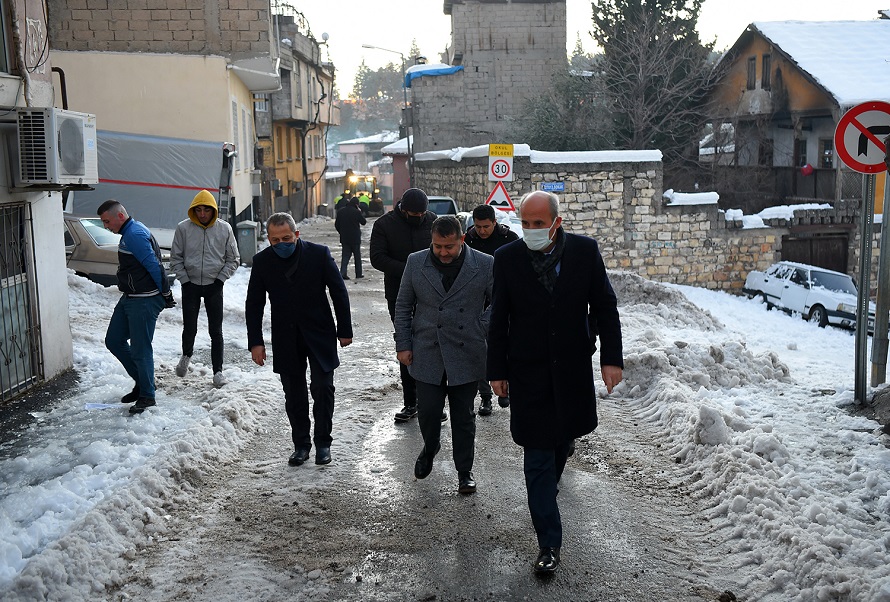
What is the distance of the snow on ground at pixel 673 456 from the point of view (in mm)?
4586

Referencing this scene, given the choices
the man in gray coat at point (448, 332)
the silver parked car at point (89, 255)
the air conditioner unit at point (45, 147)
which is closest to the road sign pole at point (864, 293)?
the man in gray coat at point (448, 332)

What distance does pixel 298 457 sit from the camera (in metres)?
6.64

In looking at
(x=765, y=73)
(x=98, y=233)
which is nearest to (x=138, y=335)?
(x=98, y=233)

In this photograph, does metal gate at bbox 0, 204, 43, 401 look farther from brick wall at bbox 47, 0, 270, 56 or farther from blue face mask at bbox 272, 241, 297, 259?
brick wall at bbox 47, 0, 270, 56

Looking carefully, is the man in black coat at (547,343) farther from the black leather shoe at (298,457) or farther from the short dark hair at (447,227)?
the black leather shoe at (298,457)

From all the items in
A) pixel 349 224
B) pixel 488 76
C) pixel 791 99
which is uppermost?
pixel 488 76

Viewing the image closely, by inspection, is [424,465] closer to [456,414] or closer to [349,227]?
[456,414]

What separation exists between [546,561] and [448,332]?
176 cm

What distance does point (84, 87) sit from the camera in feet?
65.1

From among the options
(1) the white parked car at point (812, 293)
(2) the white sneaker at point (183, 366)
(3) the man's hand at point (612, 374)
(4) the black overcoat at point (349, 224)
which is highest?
(4) the black overcoat at point (349, 224)

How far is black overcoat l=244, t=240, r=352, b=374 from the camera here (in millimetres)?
6504

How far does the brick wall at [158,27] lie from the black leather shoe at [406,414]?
14.5 metres

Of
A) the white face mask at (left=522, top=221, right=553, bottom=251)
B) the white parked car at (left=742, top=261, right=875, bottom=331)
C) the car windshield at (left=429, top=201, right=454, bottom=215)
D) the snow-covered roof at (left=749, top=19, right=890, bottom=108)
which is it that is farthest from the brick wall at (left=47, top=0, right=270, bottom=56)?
the snow-covered roof at (left=749, top=19, right=890, bottom=108)

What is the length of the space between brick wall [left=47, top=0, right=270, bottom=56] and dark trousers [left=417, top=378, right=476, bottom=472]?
1603 centimetres
